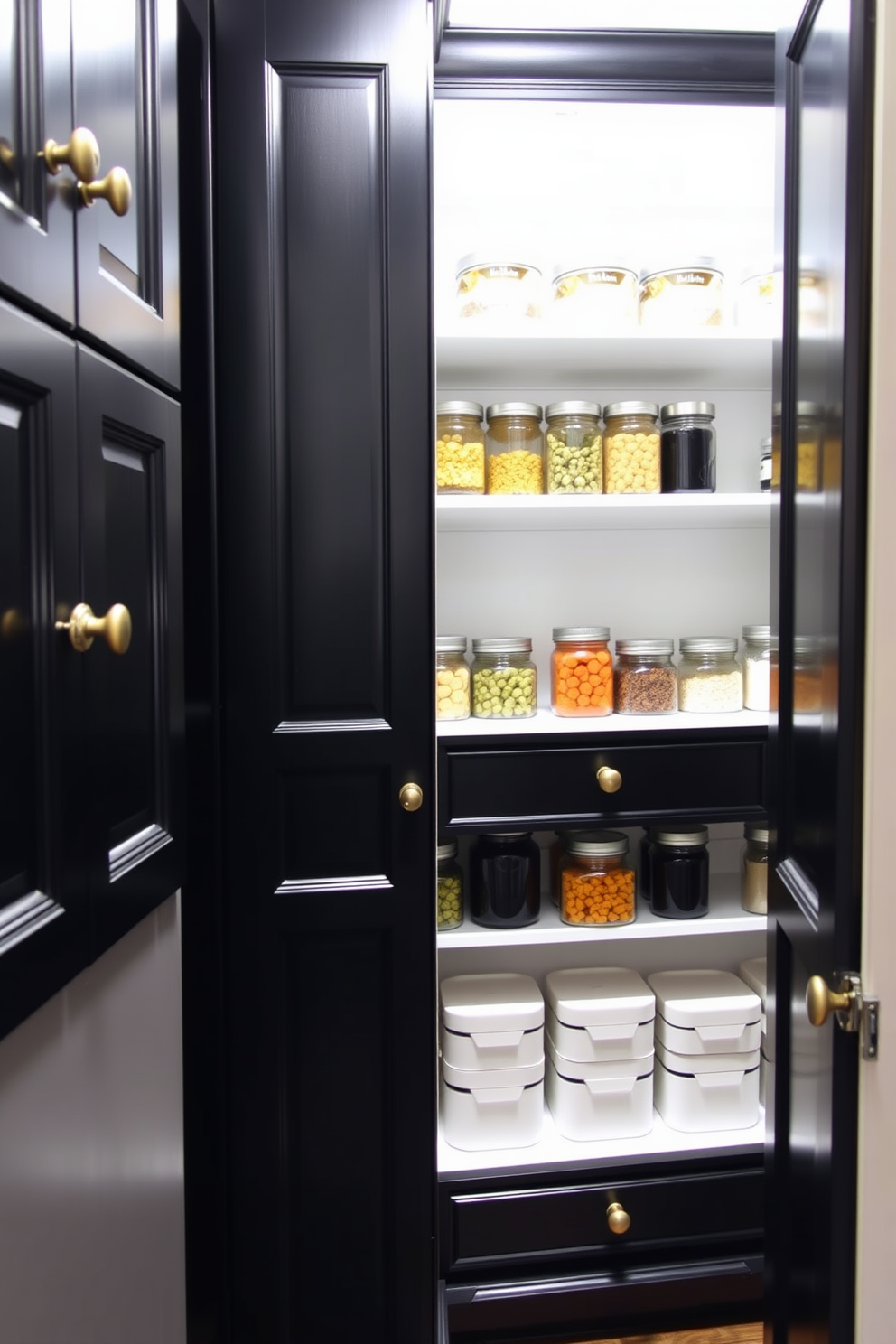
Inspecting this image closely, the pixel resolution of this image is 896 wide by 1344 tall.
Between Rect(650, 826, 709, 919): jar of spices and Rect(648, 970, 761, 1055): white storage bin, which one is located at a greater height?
Rect(650, 826, 709, 919): jar of spices

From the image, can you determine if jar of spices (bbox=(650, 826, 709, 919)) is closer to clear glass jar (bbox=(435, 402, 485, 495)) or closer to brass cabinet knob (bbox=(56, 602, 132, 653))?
clear glass jar (bbox=(435, 402, 485, 495))

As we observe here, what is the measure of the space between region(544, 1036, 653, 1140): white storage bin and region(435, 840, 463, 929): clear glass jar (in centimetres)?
33

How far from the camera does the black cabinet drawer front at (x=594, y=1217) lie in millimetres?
1566

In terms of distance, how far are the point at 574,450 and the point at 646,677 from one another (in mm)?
442

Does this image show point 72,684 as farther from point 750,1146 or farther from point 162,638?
point 750,1146

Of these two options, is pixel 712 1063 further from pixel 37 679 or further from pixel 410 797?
pixel 37 679

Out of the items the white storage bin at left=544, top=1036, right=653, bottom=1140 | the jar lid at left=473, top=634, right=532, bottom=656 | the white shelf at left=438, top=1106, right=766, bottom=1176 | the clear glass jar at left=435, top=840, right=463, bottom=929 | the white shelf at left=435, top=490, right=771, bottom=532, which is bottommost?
the white shelf at left=438, top=1106, right=766, bottom=1176

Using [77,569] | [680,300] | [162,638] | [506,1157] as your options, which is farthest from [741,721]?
[77,569]

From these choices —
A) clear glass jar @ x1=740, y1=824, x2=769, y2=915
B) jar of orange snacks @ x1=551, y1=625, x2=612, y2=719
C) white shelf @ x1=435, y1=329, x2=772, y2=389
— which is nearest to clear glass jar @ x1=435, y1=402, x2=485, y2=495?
white shelf @ x1=435, y1=329, x2=772, y2=389

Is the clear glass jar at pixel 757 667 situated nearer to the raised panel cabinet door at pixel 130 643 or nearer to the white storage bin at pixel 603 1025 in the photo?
the white storage bin at pixel 603 1025

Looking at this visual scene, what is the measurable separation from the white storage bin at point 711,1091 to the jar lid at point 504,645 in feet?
2.65

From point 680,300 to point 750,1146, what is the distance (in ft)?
5.07

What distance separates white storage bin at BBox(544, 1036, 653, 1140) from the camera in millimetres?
1648

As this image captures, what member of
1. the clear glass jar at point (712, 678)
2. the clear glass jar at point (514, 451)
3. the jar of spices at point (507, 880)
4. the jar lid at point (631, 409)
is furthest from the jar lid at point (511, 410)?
the jar of spices at point (507, 880)
